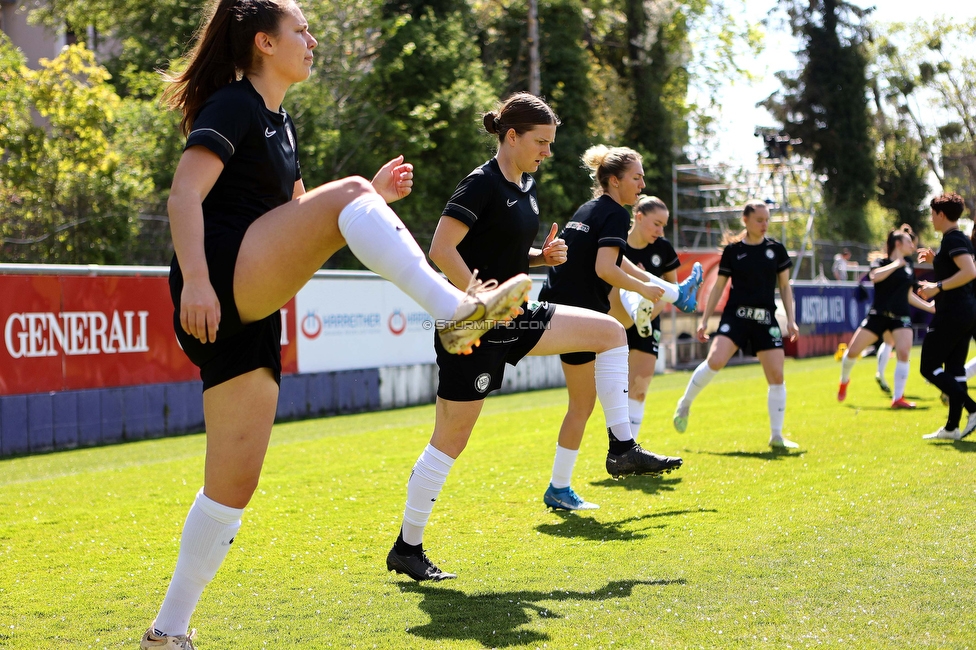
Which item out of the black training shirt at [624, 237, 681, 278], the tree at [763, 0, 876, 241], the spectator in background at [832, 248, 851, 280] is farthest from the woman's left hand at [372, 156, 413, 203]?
the tree at [763, 0, 876, 241]

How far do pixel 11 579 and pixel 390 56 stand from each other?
2048 cm

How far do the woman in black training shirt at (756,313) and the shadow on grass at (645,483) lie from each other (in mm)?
1720

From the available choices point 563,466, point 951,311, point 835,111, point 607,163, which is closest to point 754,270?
point 951,311

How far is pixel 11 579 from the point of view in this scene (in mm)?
4391

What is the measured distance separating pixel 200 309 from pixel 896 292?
1056 centimetres

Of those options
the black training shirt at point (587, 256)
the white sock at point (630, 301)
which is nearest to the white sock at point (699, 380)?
the white sock at point (630, 301)

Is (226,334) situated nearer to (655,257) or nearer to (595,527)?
(595,527)

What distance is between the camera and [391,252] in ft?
9.51

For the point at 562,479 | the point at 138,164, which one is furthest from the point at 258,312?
the point at 138,164

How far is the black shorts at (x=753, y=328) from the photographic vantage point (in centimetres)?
819

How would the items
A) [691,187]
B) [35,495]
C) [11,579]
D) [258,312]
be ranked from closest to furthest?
[258,312] < [11,579] < [35,495] < [691,187]

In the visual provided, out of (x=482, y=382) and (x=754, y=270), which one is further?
(x=754, y=270)

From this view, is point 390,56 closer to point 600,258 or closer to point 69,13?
point 69,13

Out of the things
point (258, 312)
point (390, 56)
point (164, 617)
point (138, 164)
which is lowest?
point (164, 617)
